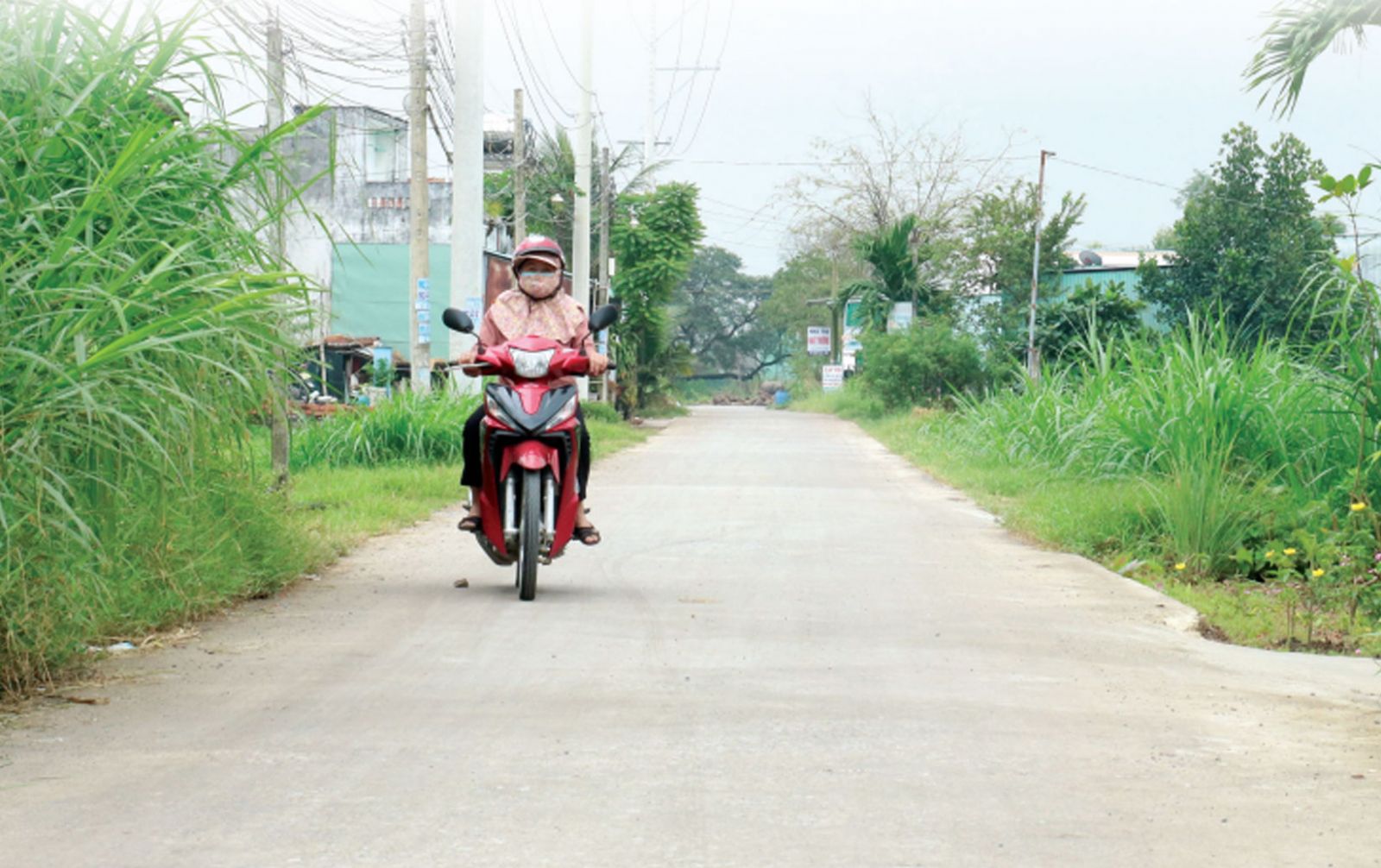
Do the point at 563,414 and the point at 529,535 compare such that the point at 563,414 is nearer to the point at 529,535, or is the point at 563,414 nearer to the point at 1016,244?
the point at 529,535

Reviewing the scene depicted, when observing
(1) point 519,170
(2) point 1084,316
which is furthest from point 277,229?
(2) point 1084,316

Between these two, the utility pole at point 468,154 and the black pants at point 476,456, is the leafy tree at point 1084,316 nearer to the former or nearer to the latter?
the utility pole at point 468,154

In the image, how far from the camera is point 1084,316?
34.8m

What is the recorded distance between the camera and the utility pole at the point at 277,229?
7.14m

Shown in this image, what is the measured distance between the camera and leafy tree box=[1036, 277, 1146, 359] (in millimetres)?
34312

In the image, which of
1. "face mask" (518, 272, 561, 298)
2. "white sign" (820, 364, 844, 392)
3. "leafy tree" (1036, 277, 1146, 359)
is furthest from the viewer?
"white sign" (820, 364, 844, 392)

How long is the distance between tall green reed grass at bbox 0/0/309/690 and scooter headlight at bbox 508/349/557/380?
1467 millimetres

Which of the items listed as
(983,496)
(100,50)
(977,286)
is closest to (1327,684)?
(100,50)

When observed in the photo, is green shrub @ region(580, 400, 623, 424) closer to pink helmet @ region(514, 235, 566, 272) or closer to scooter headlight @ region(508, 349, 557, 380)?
pink helmet @ region(514, 235, 566, 272)

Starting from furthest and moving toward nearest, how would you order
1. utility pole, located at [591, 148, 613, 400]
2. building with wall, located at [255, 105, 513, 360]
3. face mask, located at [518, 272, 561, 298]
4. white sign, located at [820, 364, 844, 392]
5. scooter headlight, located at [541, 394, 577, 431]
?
white sign, located at [820, 364, 844, 392] < building with wall, located at [255, 105, 513, 360] < utility pole, located at [591, 148, 613, 400] < face mask, located at [518, 272, 561, 298] < scooter headlight, located at [541, 394, 577, 431]


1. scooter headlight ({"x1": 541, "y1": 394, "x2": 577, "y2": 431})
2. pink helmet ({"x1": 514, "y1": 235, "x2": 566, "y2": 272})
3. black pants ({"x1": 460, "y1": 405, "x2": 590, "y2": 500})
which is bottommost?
black pants ({"x1": 460, "y1": 405, "x2": 590, "y2": 500})

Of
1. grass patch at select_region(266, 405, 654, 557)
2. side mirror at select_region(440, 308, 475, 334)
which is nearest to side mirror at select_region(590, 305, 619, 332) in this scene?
side mirror at select_region(440, 308, 475, 334)

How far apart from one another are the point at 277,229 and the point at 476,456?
74.2 inches

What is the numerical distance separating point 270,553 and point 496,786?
4199 mm
